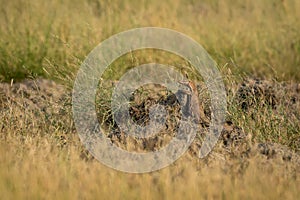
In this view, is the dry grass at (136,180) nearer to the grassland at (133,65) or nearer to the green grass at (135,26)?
the grassland at (133,65)

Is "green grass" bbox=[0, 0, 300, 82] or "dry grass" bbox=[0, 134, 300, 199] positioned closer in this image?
"dry grass" bbox=[0, 134, 300, 199]

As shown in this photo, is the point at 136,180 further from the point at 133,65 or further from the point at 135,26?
the point at 135,26

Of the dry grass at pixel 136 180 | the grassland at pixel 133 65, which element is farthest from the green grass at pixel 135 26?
the dry grass at pixel 136 180

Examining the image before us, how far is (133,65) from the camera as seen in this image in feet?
22.2

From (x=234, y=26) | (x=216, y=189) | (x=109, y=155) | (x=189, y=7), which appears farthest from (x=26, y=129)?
(x=189, y=7)

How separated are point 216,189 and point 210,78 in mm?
1619

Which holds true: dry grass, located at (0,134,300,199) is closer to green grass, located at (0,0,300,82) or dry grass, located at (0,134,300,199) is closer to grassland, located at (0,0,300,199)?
Answer: grassland, located at (0,0,300,199)

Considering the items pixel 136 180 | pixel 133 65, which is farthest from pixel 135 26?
pixel 136 180

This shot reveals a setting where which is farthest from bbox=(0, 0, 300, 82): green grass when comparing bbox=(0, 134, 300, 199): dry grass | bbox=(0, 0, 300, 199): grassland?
bbox=(0, 134, 300, 199): dry grass

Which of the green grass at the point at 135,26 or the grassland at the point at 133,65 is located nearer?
the grassland at the point at 133,65

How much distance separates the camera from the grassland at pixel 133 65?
4.16 metres

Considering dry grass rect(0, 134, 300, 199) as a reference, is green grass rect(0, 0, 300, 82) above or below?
above

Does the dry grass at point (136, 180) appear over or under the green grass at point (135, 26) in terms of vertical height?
under

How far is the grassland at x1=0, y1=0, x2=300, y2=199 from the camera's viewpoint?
4.16m
